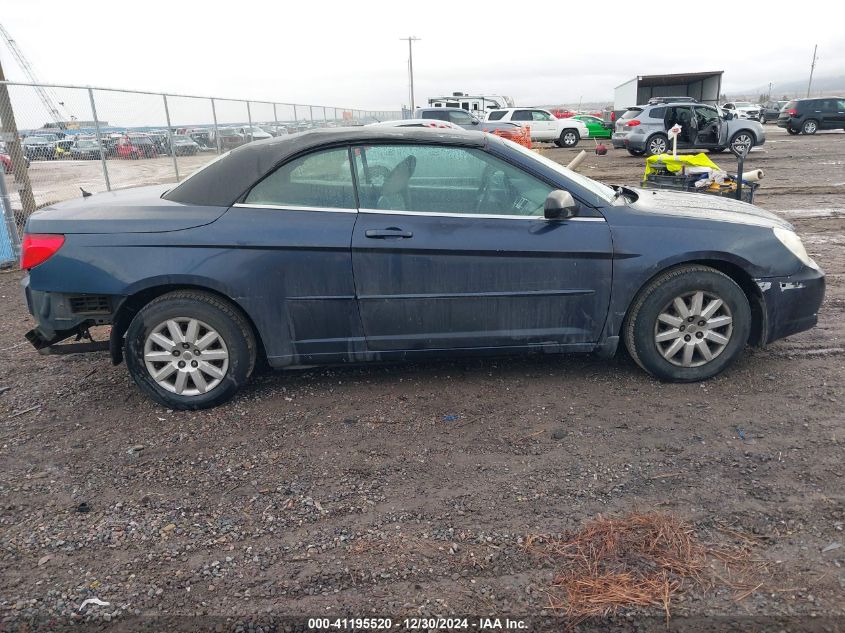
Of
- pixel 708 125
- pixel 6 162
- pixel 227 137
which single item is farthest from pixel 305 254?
pixel 708 125

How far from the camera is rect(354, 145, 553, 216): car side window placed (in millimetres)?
3812

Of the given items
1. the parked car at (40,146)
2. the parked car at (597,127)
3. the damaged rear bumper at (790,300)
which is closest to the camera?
the damaged rear bumper at (790,300)

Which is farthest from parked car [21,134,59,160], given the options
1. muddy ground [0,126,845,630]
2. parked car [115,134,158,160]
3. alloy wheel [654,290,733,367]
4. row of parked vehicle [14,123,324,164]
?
alloy wheel [654,290,733,367]

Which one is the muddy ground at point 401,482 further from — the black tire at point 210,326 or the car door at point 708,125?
the car door at point 708,125

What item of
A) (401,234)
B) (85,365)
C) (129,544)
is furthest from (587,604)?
(85,365)

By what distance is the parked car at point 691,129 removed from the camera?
19.9 metres

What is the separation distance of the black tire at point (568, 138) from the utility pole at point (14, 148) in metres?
24.2

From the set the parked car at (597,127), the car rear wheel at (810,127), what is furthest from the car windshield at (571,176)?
the car rear wheel at (810,127)

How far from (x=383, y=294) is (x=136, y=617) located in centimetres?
207

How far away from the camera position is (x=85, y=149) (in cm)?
930

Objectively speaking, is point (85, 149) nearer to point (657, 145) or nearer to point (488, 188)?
point (488, 188)

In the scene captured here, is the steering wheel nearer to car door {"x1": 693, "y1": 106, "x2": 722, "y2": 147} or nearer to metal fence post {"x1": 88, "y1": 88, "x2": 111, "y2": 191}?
metal fence post {"x1": 88, "y1": 88, "x2": 111, "y2": 191}

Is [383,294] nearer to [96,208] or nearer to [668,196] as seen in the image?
[96,208]

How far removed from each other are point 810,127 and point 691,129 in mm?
13099
